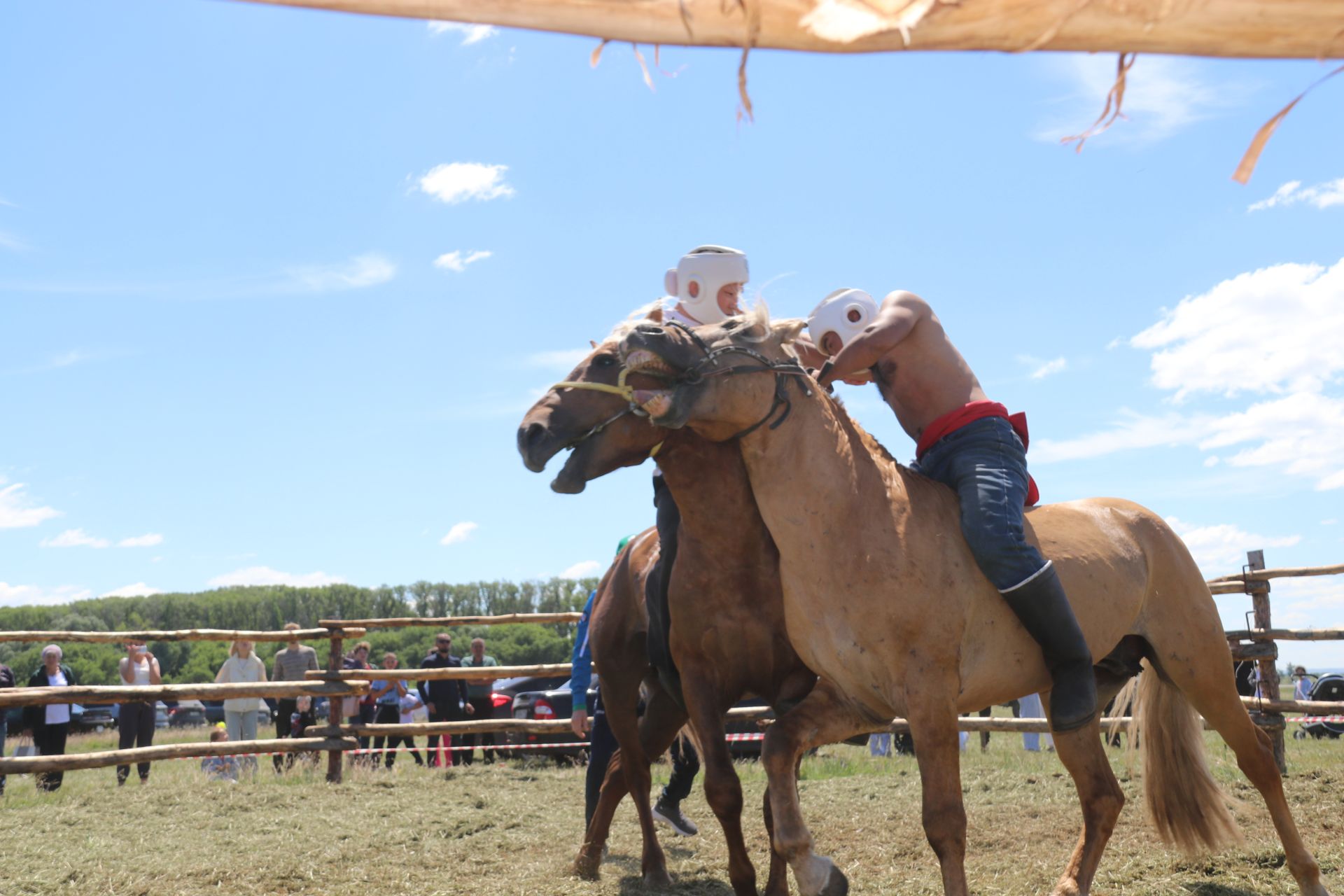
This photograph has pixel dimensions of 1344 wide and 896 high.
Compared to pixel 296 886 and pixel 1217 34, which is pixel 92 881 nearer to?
pixel 296 886

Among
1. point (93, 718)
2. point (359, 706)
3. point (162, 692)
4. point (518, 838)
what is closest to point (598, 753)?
point (518, 838)

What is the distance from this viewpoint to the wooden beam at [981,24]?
3.93ft

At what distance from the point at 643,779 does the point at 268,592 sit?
54.4 metres

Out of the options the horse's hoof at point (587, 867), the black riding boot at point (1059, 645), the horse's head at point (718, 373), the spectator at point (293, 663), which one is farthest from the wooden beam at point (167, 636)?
the black riding boot at point (1059, 645)

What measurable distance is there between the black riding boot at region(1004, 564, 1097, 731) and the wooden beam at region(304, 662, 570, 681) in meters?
6.96

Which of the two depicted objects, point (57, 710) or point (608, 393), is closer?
point (608, 393)

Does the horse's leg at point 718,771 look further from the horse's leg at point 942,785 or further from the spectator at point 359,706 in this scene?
the spectator at point 359,706

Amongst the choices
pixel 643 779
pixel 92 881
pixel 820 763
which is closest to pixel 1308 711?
pixel 820 763

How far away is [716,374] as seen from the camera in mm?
3895

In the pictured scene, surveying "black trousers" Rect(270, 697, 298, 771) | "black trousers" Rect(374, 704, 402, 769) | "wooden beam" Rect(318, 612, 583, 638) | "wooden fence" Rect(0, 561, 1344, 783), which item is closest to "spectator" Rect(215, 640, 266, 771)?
"wooden fence" Rect(0, 561, 1344, 783)

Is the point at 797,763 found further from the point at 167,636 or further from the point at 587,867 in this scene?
the point at 167,636

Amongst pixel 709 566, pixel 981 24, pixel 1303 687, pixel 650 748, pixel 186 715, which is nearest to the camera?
pixel 981 24

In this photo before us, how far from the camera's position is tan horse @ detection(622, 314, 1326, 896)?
363 cm

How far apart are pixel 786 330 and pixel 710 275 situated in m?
0.87
